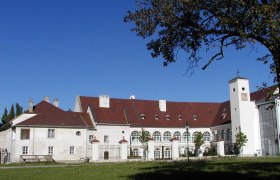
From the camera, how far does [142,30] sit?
15727mm

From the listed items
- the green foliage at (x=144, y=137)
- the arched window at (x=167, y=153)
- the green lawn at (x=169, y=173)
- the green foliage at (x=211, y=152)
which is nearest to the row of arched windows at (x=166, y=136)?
the arched window at (x=167, y=153)

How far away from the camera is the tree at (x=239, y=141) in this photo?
5181 centimetres

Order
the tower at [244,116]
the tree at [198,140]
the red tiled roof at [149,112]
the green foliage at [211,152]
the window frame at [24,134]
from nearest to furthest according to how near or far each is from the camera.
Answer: the window frame at [24,134] → the green foliage at [211,152] → the tower at [244,116] → the red tiled roof at [149,112] → the tree at [198,140]

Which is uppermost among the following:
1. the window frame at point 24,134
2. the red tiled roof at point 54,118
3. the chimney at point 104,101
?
the chimney at point 104,101

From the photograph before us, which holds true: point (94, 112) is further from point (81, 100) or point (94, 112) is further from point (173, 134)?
point (173, 134)

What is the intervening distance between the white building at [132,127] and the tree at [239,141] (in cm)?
105

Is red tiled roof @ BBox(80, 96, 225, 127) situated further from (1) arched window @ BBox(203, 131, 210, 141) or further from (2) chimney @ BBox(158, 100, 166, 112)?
(1) arched window @ BBox(203, 131, 210, 141)

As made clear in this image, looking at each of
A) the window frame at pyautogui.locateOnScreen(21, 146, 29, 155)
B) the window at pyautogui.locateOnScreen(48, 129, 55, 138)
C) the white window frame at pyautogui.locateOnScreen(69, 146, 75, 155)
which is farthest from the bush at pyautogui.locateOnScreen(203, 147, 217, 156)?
the window frame at pyautogui.locateOnScreen(21, 146, 29, 155)

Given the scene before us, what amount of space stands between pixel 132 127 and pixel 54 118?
12418 millimetres

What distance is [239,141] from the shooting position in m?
51.8

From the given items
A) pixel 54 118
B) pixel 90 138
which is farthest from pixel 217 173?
pixel 90 138

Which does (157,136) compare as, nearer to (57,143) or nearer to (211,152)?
(211,152)

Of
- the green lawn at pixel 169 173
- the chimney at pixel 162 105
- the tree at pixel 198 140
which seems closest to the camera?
the green lawn at pixel 169 173

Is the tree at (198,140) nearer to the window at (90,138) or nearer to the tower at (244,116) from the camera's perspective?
the tower at (244,116)
